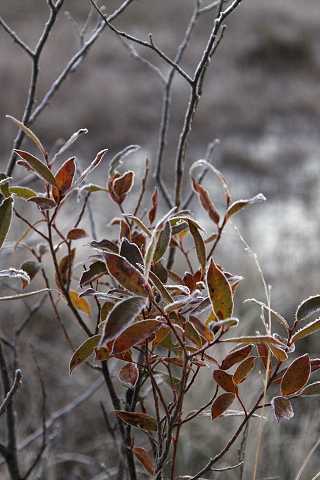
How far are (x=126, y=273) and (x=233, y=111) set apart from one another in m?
7.84

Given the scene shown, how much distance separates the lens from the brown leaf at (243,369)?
2.00 ft

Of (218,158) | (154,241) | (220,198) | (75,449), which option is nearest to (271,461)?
(75,449)

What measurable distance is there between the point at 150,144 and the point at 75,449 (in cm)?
554

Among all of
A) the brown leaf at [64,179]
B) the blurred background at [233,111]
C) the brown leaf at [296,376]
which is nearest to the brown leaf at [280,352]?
the brown leaf at [296,376]

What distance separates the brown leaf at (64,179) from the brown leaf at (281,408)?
261 mm

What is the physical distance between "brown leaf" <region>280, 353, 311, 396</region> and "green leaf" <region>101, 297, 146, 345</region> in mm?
181

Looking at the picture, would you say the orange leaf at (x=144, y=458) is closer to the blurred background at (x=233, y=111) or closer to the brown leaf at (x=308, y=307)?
the brown leaf at (x=308, y=307)

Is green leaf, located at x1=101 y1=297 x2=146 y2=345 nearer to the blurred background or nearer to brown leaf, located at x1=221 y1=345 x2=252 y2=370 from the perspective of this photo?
brown leaf, located at x1=221 y1=345 x2=252 y2=370

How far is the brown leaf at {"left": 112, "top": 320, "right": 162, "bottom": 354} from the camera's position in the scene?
0.48 metres

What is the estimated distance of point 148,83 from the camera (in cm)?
859

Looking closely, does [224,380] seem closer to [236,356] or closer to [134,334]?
[236,356]

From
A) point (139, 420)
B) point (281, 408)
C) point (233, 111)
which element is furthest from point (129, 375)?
point (233, 111)

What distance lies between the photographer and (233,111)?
319 inches

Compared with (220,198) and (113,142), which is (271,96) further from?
(220,198)
